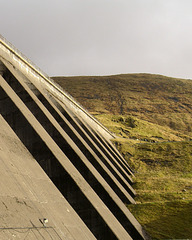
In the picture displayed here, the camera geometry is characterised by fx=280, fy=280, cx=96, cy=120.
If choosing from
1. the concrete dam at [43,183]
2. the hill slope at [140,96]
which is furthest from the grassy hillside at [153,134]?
the concrete dam at [43,183]

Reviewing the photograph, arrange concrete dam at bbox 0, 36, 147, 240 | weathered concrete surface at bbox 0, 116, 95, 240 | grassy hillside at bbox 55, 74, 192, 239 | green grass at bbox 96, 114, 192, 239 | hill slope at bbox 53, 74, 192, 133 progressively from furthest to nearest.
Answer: hill slope at bbox 53, 74, 192, 133, grassy hillside at bbox 55, 74, 192, 239, green grass at bbox 96, 114, 192, 239, concrete dam at bbox 0, 36, 147, 240, weathered concrete surface at bbox 0, 116, 95, 240

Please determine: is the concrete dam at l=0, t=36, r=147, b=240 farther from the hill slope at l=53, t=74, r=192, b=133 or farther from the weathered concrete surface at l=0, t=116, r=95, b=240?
the hill slope at l=53, t=74, r=192, b=133

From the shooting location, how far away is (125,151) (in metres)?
38.3

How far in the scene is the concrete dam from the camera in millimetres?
4898

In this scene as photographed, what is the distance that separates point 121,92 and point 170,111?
21868 mm

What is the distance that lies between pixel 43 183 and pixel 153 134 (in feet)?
188

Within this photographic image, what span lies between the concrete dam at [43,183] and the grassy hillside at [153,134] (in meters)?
2.62

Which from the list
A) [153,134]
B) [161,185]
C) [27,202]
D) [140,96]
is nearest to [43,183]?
[27,202]

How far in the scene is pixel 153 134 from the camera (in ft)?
204

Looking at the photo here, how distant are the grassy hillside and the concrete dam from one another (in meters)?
2.62

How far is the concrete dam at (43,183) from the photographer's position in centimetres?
490

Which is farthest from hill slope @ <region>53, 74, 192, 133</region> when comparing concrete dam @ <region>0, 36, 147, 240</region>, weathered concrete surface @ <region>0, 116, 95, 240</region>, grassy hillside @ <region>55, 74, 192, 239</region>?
weathered concrete surface @ <region>0, 116, 95, 240</region>

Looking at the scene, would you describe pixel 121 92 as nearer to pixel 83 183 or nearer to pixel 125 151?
pixel 125 151

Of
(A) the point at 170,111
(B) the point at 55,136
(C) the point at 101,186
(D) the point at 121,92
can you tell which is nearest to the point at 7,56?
(B) the point at 55,136
